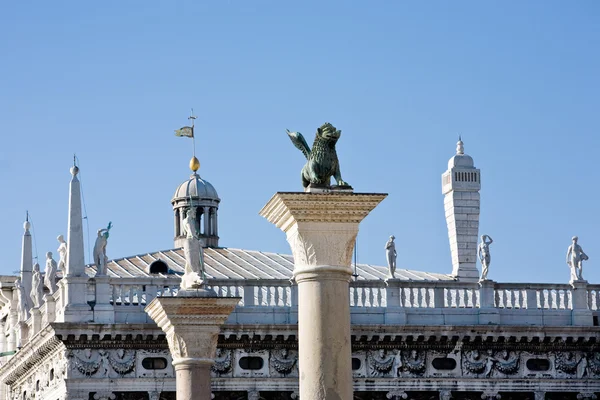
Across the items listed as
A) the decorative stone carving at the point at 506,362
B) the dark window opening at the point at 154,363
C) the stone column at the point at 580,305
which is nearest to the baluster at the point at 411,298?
the decorative stone carving at the point at 506,362

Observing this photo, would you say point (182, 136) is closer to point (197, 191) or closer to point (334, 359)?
point (197, 191)

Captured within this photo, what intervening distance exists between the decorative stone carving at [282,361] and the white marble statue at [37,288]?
8888 mm

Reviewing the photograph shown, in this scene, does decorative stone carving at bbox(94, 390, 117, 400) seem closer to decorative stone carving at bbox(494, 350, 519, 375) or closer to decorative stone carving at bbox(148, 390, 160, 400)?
decorative stone carving at bbox(148, 390, 160, 400)

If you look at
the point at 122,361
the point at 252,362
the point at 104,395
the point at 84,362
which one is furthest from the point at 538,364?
the point at 84,362

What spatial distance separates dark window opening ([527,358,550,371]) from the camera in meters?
58.9

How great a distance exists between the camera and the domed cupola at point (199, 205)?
218ft

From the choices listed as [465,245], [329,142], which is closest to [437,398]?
[465,245]

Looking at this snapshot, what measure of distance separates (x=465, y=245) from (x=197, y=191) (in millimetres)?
9614

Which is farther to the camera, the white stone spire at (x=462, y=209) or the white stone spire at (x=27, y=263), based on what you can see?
the white stone spire at (x=27, y=263)

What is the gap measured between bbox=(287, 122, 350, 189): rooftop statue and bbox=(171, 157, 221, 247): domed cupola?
3940 cm

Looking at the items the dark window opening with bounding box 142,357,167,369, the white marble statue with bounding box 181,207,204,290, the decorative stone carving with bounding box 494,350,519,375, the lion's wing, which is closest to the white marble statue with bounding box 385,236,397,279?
the decorative stone carving with bounding box 494,350,519,375

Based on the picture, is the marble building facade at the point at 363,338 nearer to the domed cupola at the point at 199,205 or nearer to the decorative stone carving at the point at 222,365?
the decorative stone carving at the point at 222,365

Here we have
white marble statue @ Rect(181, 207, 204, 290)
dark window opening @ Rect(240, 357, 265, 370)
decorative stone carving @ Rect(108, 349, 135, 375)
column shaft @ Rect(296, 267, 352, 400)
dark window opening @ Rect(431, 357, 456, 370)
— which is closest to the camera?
column shaft @ Rect(296, 267, 352, 400)

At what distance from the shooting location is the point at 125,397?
185ft
